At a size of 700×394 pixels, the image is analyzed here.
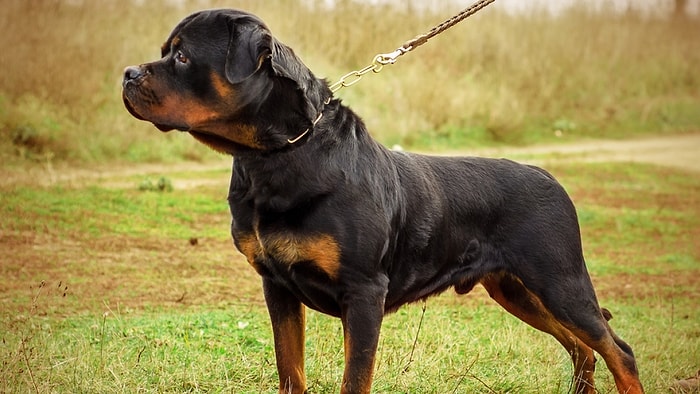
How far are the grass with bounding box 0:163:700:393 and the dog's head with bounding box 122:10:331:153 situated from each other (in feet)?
4.99

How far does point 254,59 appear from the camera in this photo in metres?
3.96

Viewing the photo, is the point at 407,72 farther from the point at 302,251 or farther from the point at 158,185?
the point at 302,251

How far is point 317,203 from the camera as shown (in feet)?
13.3

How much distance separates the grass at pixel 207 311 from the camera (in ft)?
16.9

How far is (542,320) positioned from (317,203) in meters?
1.77

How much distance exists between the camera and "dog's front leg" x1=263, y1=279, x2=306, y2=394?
4.38 meters

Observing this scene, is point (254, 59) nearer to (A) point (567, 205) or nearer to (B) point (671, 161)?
(A) point (567, 205)

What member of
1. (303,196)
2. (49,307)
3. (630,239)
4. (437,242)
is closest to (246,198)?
(303,196)

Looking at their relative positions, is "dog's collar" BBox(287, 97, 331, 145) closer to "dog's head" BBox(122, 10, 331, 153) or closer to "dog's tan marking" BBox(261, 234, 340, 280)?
"dog's head" BBox(122, 10, 331, 153)

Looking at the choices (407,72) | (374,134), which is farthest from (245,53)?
(407,72)

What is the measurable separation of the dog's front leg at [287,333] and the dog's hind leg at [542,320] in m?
1.13

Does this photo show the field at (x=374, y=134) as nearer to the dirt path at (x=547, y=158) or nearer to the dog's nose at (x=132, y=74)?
the dirt path at (x=547, y=158)

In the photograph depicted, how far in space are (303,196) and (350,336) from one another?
2.17ft

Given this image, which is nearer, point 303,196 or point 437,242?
point 303,196
